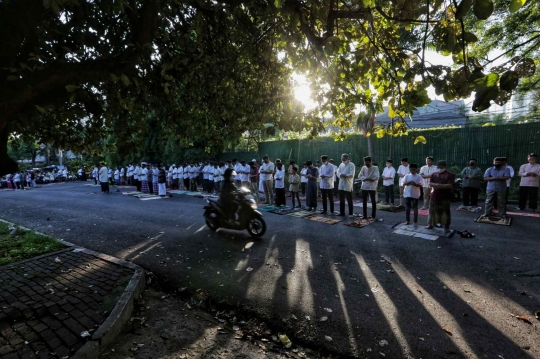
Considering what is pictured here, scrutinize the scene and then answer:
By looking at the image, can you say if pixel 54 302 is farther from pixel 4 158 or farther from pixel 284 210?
pixel 284 210

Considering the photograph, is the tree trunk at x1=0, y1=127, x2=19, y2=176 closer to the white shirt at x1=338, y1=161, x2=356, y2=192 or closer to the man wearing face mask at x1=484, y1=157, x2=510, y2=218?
the white shirt at x1=338, y1=161, x2=356, y2=192

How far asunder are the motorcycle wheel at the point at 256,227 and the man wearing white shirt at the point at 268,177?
564 cm

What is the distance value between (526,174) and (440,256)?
6.39 m

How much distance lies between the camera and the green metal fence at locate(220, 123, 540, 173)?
38.6 feet

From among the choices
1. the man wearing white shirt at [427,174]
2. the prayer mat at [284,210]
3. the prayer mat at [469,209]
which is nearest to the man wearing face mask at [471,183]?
the prayer mat at [469,209]

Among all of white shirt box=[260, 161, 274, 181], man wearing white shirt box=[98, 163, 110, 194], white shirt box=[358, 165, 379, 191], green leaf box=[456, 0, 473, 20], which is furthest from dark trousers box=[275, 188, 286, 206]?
man wearing white shirt box=[98, 163, 110, 194]

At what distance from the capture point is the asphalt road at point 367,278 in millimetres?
3271

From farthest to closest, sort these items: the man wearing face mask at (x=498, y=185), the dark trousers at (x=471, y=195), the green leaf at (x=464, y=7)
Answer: the dark trousers at (x=471, y=195) → the man wearing face mask at (x=498, y=185) → the green leaf at (x=464, y=7)

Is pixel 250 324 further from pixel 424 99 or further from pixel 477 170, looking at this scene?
pixel 477 170

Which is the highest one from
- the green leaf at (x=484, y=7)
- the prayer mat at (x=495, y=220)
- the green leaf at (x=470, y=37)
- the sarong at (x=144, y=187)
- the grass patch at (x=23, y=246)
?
the green leaf at (x=470, y=37)

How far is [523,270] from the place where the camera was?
4949mm

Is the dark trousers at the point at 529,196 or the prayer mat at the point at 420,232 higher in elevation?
the dark trousers at the point at 529,196

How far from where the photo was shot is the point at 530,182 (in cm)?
951

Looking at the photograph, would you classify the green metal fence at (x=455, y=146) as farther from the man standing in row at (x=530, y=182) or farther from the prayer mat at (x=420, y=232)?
the prayer mat at (x=420, y=232)
